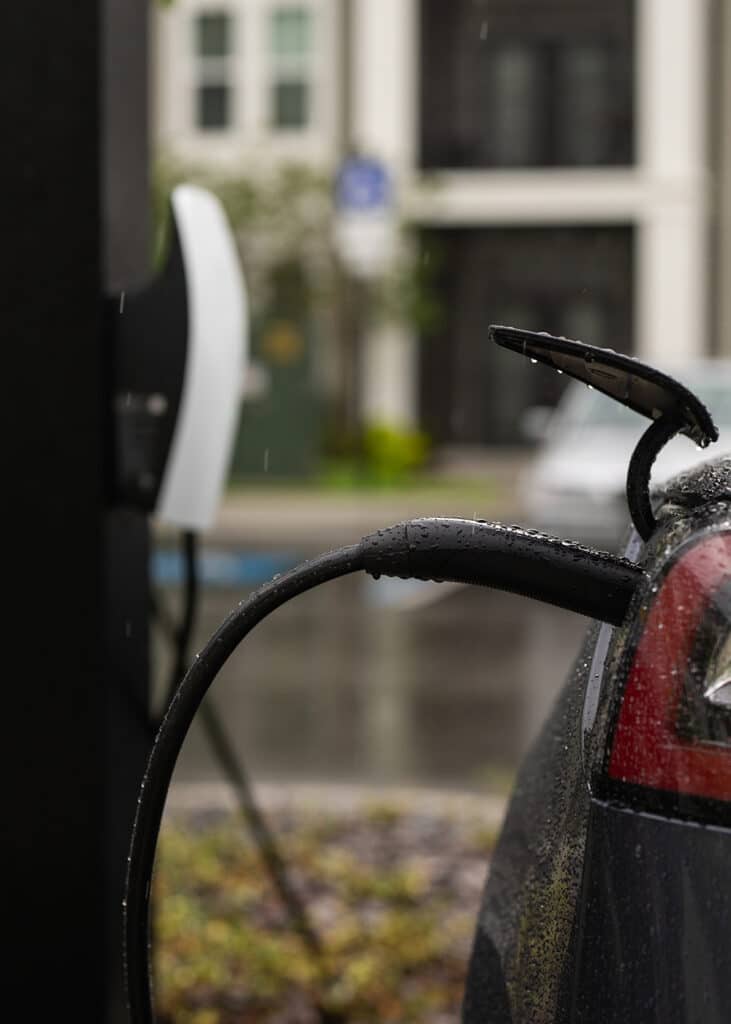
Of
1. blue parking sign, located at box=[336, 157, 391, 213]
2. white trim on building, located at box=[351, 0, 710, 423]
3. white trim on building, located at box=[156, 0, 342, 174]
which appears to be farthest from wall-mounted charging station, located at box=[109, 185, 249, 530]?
white trim on building, located at box=[156, 0, 342, 174]

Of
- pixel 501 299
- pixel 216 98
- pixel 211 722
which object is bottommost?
pixel 501 299

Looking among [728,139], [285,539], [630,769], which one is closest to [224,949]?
[630,769]

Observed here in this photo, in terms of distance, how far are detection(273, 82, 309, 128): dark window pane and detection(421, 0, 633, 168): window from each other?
6.00 ft

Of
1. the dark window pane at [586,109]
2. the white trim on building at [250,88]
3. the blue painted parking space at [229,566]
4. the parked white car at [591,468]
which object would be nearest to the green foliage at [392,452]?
the white trim on building at [250,88]

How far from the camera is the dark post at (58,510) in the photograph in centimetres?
221

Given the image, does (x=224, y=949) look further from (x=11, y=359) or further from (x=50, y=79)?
(x=50, y=79)

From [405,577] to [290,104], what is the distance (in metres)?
24.9

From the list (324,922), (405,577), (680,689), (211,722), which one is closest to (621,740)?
(680,689)

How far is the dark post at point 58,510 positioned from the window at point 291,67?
23529 millimetres

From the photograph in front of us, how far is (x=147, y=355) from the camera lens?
225cm

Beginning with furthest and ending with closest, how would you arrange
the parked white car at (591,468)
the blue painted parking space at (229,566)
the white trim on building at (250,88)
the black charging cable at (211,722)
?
1. the white trim on building at (250,88)
2. the blue painted parking space at (229,566)
3. the parked white car at (591,468)
4. the black charging cable at (211,722)

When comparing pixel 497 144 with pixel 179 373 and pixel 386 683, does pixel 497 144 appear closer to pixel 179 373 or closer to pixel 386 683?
pixel 386 683

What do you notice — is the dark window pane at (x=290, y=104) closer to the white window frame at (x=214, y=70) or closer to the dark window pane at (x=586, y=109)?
the white window frame at (x=214, y=70)

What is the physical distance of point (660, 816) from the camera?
36.4 inches
